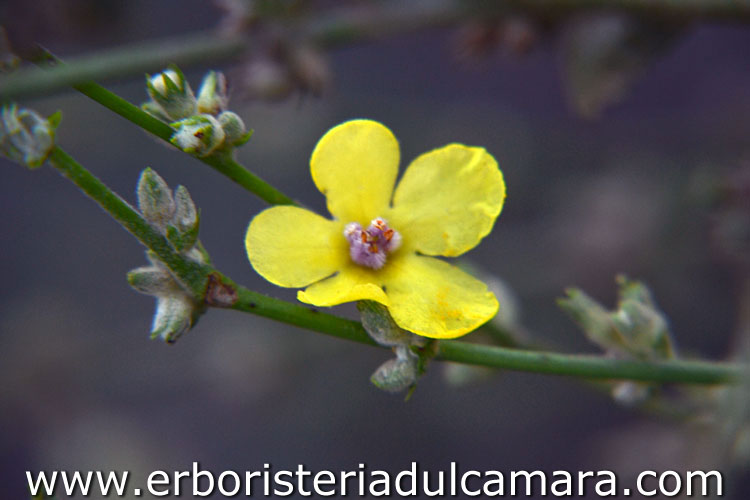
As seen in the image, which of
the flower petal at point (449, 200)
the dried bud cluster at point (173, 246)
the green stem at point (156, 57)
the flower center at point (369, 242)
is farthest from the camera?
the green stem at point (156, 57)

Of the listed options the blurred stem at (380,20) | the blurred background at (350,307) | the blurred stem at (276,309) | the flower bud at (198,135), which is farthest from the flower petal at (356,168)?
the blurred background at (350,307)

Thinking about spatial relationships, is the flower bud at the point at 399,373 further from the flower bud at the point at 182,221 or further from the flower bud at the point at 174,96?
the flower bud at the point at 174,96

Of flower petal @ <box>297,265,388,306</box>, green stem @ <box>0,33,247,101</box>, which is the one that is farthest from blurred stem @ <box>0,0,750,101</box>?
flower petal @ <box>297,265,388,306</box>

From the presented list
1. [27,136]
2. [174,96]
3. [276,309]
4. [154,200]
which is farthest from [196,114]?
[276,309]

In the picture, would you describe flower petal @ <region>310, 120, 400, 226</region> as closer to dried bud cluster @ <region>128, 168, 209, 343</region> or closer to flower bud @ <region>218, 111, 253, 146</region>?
flower bud @ <region>218, 111, 253, 146</region>

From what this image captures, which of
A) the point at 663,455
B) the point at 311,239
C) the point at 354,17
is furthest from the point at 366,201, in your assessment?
the point at 663,455

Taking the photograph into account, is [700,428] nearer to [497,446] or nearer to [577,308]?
[577,308]
